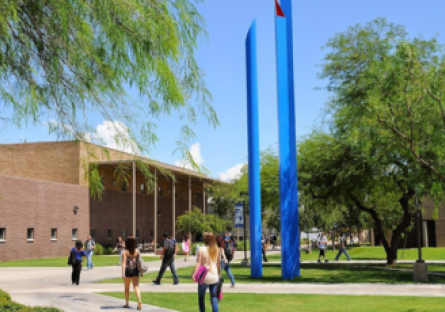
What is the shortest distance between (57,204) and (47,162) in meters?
5.19

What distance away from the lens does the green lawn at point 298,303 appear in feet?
46.1

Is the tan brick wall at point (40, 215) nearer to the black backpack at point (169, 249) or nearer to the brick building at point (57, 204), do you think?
the brick building at point (57, 204)

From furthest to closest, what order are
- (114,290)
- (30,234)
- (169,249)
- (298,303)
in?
(30,234) → (169,249) → (114,290) → (298,303)

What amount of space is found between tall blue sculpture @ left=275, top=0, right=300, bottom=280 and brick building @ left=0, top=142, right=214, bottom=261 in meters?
15.5

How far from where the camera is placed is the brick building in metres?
41.6

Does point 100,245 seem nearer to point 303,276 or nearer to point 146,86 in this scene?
point 303,276

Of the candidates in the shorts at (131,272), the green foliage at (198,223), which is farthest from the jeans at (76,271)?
the green foliage at (198,223)

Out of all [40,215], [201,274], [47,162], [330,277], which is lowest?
[330,277]

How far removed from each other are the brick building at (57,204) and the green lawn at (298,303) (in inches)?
824

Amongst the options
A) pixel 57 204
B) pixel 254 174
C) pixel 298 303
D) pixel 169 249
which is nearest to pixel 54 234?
pixel 57 204

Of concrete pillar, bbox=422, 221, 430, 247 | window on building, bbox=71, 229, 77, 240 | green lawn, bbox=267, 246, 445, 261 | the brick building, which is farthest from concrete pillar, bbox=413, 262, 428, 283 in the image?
concrete pillar, bbox=422, 221, 430, 247

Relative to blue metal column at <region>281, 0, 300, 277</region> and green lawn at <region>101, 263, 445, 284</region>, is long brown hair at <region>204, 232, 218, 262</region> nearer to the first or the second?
green lawn at <region>101, 263, 445, 284</region>

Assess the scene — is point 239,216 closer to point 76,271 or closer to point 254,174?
point 254,174

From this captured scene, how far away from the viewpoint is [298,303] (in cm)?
1510
